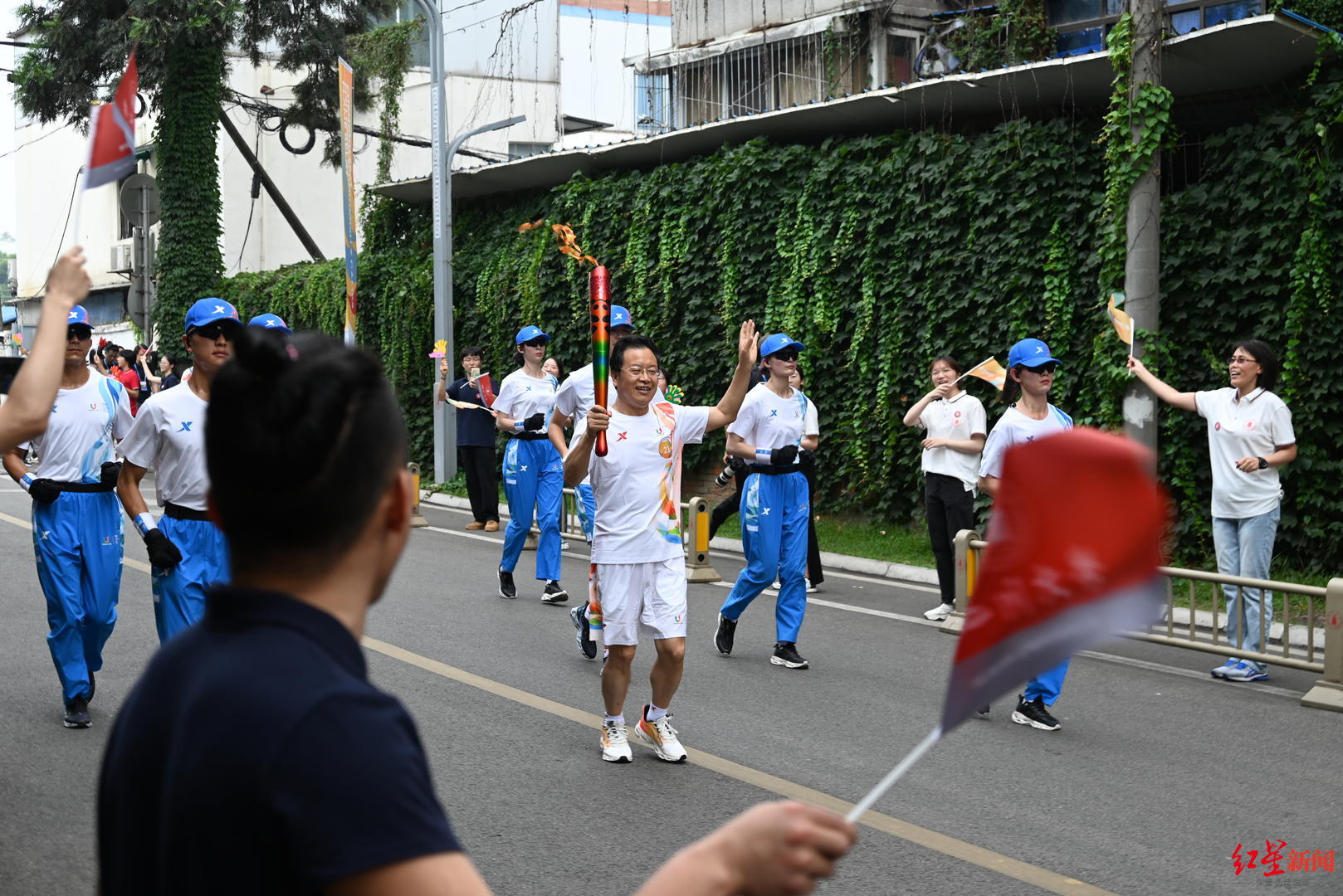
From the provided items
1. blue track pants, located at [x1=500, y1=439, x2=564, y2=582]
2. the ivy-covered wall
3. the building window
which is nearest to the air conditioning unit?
the building window

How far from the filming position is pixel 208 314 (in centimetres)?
555

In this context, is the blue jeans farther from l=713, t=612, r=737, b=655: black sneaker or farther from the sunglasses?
the sunglasses

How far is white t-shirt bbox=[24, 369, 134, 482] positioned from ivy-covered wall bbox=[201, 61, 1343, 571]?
26.5 ft

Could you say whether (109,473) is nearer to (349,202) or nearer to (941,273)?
(941,273)

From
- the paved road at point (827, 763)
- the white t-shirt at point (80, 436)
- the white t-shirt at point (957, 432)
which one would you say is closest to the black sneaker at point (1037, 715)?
the paved road at point (827, 763)

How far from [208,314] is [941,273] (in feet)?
31.0

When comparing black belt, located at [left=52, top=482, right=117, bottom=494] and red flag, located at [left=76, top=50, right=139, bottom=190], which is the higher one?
red flag, located at [left=76, top=50, right=139, bottom=190]

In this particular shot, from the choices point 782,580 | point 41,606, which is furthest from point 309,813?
point 41,606

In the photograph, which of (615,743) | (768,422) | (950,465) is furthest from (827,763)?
(950,465)

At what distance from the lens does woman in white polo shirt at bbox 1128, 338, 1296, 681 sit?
810 centimetres

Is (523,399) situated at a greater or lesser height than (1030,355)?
lesser

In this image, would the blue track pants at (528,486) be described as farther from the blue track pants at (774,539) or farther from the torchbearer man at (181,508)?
the torchbearer man at (181,508)

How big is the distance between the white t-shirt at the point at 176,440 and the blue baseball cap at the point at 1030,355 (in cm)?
391

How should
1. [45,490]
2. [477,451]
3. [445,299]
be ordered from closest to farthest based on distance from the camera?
[45,490]
[477,451]
[445,299]
